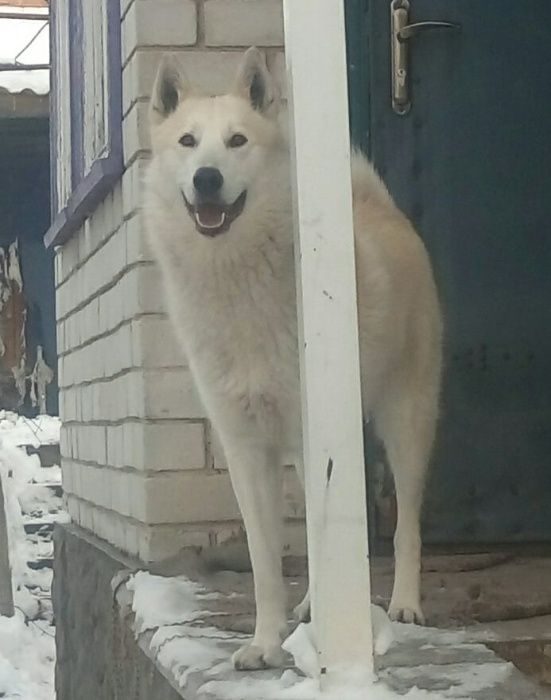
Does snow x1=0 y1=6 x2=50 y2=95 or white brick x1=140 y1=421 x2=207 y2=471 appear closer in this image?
white brick x1=140 y1=421 x2=207 y2=471

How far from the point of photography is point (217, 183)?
2.04 metres

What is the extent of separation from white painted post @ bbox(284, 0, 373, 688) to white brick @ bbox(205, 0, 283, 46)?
1.30 metres

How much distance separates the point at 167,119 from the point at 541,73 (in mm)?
1414

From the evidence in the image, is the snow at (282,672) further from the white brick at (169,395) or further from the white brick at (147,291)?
the white brick at (147,291)

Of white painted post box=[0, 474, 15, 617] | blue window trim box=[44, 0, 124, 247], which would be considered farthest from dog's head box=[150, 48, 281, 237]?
Result: white painted post box=[0, 474, 15, 617]

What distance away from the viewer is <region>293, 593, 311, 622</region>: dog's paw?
2281 mm

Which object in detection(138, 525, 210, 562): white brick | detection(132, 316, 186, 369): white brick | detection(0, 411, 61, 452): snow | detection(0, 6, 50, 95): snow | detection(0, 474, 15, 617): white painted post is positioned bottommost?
detection(0, 474, 15, 617): white painted post

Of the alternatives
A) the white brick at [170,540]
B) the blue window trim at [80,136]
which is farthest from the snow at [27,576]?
the white brick at [170,540]

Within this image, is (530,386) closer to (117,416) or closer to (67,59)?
(117,416)

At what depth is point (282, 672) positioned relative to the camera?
6.04 ft

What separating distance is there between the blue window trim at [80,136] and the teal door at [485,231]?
646 millimetres

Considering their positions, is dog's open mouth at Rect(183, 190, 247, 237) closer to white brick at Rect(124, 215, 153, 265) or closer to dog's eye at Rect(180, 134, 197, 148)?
dog's eye at Rect(180, 134, 197, 148)

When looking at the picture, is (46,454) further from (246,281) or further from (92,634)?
(246,281)

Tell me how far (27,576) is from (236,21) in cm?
307
